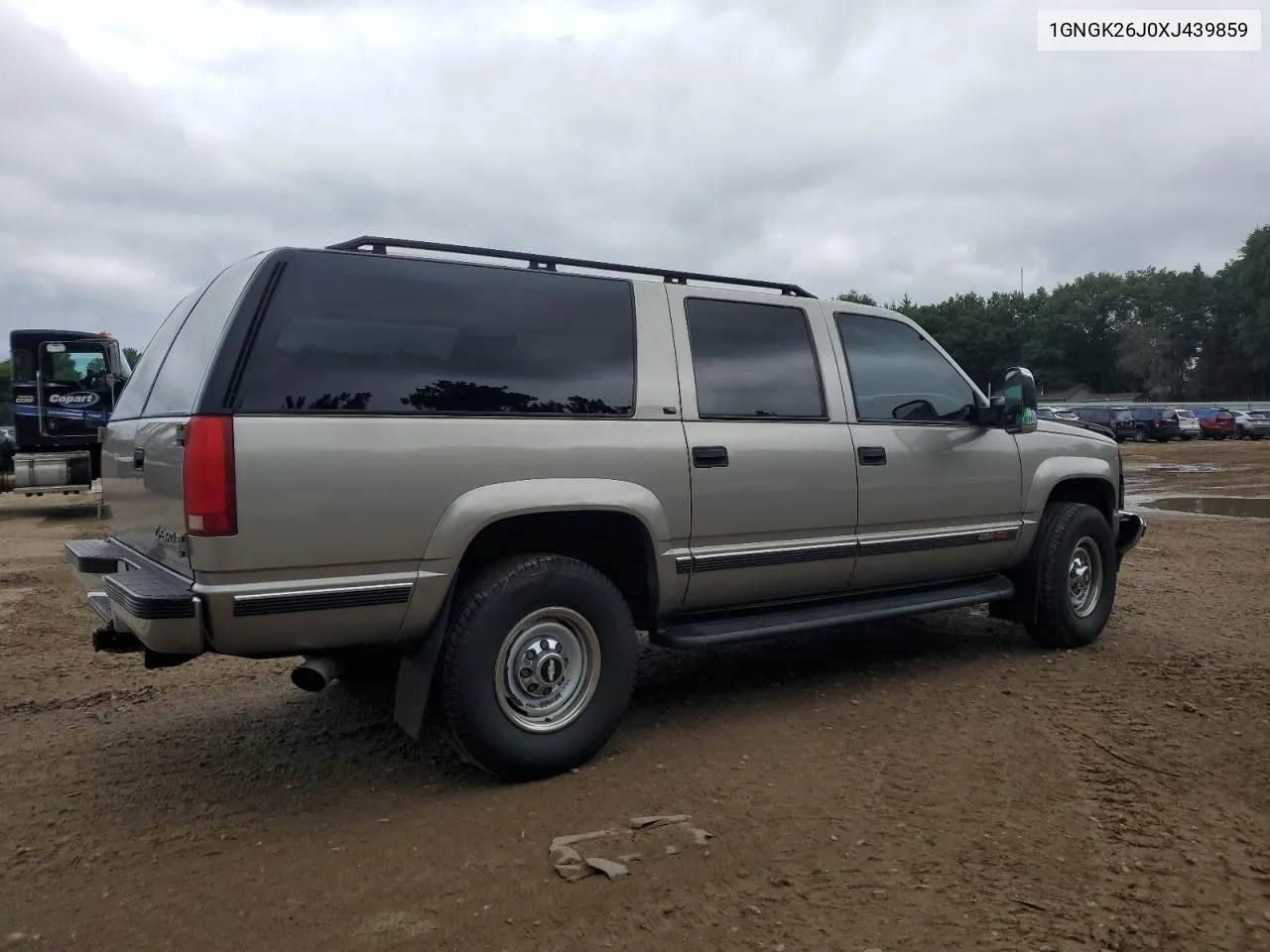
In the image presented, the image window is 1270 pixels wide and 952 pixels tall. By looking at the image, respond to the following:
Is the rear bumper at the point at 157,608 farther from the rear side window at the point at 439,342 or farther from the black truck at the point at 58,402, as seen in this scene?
the black truck at the point at 58,402

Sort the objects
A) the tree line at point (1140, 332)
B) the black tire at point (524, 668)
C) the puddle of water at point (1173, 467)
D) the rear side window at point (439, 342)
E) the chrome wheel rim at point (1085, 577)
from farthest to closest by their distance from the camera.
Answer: the tree line at point (1140, 332) → the puddle of water at point (1173, 467) → the chrome wheel rim at point (1085, 577) → the black tire at point (524, 668) → the rear side window at point (439, 342)

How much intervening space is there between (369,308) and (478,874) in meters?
1.98

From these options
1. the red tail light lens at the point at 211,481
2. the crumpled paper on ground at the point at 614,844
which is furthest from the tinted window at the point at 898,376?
the red tail light lens at the point at 211,481

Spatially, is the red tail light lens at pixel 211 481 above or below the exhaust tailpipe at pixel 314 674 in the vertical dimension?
above

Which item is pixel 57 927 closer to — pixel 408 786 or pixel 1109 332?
pixel 408 786

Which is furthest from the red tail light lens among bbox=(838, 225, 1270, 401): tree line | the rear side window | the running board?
bbox=(838, 225, 1270, 401): tree line

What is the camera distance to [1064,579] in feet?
18.7

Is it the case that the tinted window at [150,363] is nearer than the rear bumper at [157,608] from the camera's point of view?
No

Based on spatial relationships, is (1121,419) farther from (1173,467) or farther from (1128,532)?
(1128,532)

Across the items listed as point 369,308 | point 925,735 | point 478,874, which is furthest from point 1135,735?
point 369,308

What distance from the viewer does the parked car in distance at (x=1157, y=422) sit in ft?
133

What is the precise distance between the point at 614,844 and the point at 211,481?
1.75 meters

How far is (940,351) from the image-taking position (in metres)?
5.53

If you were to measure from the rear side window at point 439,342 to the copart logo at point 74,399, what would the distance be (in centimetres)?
1482
